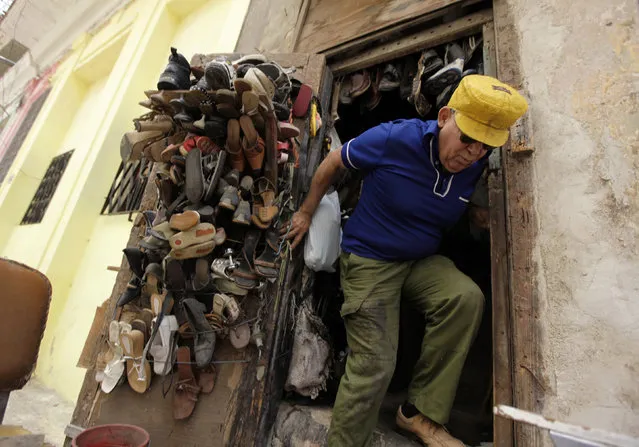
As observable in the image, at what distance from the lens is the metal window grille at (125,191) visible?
14.5 ft

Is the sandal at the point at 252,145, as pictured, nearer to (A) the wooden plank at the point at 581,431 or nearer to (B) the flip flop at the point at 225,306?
(B) the flip flop at the point at 225,306

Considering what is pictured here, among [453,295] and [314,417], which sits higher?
[453,295]

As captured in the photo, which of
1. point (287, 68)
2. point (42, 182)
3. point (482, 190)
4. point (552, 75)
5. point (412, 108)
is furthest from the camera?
point (42, 182)

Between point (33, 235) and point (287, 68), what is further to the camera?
point (33, 235)

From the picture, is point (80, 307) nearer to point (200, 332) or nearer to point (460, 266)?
point (200, 332)

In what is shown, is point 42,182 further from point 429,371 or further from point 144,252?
point 429,371

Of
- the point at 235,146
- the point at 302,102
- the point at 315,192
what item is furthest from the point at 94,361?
the point at 302,102

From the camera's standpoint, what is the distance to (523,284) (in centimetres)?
148

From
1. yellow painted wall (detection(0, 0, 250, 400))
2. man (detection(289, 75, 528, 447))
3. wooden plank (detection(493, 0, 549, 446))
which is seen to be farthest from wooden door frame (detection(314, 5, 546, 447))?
yellow painted wall (detection(0, 0, 250, 400))

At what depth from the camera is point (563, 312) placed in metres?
1.37

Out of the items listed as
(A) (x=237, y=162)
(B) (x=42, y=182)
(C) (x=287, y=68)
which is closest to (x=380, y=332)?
(A) (x=237, y=162)

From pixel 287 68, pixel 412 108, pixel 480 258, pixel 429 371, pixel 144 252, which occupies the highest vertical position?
pixel 412 108

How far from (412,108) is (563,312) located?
2.25 m

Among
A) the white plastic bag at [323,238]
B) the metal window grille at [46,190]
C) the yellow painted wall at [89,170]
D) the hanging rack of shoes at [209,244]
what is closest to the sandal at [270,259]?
the hanging rack of shoes at [209,244]
